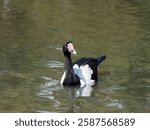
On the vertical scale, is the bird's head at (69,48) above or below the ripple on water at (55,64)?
above

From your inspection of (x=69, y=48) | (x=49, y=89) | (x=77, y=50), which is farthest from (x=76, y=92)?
(x=77, y=50)

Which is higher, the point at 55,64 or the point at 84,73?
the point at 84,73

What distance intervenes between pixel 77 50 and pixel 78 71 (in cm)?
288

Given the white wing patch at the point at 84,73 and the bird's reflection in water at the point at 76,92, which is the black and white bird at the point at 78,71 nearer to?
the white wing patch at the point at 84,73

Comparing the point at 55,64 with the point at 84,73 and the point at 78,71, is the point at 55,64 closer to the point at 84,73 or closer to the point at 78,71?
the point at 78,71

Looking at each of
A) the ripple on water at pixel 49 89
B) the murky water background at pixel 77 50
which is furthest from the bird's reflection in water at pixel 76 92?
the ripple on water at pixel 49 89

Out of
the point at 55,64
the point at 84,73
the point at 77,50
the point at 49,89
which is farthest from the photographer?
the point at 77,50

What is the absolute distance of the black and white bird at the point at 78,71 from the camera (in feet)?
49.9

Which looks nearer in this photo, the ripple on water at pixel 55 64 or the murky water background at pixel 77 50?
the murky water background at pixel 77 50

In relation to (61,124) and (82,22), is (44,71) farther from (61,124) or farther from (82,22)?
(82,22)

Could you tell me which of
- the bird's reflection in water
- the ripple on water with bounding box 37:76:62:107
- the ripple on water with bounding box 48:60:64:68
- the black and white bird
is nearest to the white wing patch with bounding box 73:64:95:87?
the black and white bird

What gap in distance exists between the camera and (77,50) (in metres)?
18.5

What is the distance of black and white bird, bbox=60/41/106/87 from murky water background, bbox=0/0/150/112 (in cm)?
22

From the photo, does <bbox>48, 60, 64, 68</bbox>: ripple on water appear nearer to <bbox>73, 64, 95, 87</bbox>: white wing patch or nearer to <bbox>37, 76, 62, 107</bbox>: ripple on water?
<bbox>73, 64, 95, 87</bbox>: white wing patch
